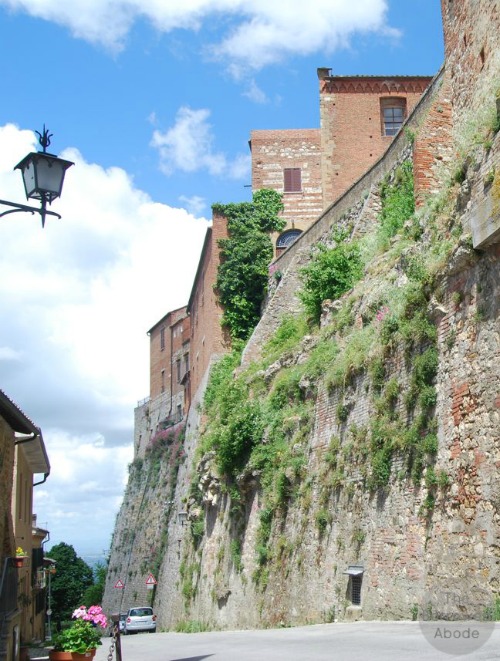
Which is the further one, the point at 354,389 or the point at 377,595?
the point at 354,389

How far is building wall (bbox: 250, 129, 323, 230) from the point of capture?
128 ft

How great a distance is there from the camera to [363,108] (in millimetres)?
38438

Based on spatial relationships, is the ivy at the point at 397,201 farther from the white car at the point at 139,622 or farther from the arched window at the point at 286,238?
the white car at the point at 139,622

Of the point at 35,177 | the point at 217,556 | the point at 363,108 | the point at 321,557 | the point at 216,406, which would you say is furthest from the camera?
the point at 363,108

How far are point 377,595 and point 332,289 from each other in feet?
35.7

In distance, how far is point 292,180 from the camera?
131 feet

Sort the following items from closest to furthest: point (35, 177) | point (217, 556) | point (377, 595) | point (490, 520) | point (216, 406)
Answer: point (35, 177)
point (490, 520)
point (377, 595)
point (217, 556)
point (216, 406)

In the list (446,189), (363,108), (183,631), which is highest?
(363,108)

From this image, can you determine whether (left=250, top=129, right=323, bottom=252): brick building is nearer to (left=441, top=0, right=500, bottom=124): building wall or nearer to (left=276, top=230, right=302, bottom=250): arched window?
(left=276, top=230, right=302, bottom=250): arched window

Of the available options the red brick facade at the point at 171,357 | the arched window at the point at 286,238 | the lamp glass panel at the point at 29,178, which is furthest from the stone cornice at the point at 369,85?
the lamp glass panel at the point at 29,178

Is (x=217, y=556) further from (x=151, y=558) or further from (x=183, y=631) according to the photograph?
(x=151, y=558)

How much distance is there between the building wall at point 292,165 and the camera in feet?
128

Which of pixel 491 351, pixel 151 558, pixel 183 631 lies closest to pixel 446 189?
pixel 491 351

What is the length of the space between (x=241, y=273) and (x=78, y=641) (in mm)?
25142
